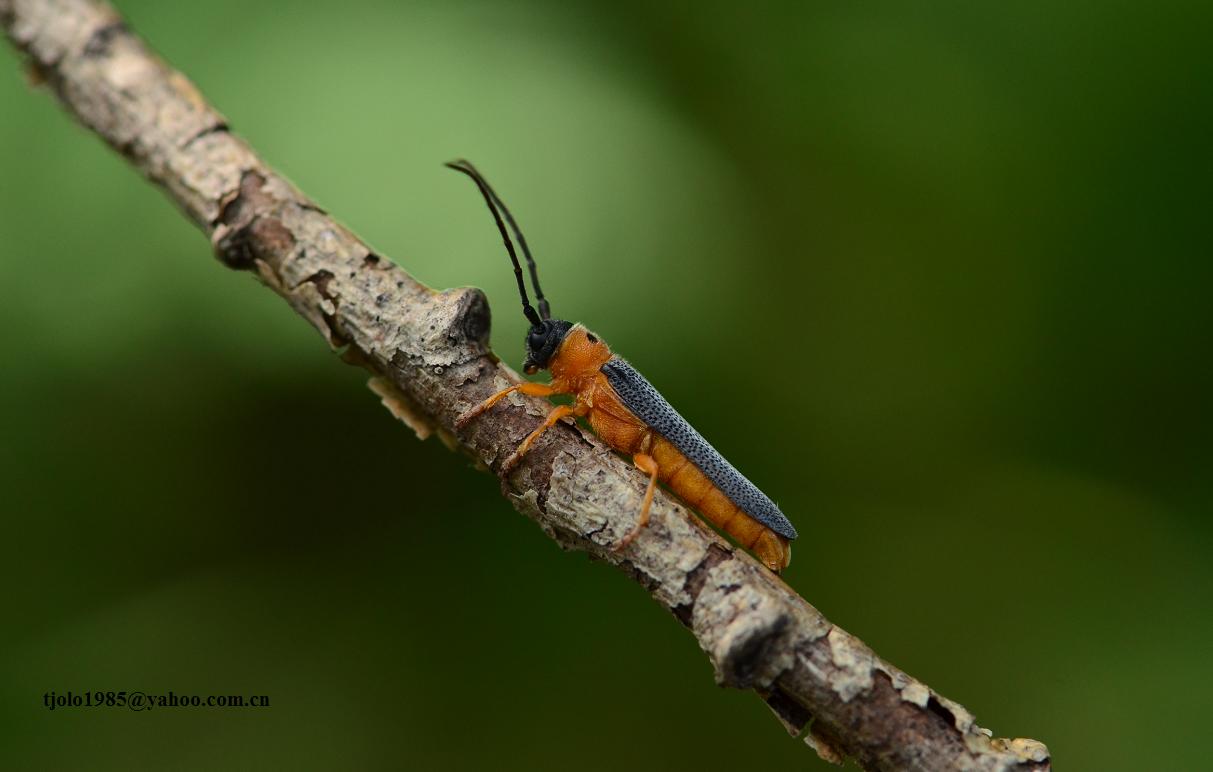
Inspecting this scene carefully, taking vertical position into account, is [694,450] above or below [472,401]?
above

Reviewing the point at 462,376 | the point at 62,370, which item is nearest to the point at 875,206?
the point at 462,376

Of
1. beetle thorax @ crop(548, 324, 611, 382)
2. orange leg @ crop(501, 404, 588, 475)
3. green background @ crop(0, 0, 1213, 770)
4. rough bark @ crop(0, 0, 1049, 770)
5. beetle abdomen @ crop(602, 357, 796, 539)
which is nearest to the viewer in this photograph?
rough bark @ crop(0, 0, 1049, 770)

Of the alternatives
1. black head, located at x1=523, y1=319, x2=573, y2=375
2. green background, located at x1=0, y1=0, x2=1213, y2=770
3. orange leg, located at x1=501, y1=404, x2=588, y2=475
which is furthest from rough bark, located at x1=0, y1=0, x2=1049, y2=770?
green background, located at x1=0, y1=0, x2=1213, y2=770

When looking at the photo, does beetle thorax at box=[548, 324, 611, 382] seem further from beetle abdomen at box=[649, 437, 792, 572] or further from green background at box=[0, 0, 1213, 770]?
green background at box=[0, 0, 1213, 770]

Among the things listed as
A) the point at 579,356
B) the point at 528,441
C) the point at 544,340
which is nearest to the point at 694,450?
the point at 579,356

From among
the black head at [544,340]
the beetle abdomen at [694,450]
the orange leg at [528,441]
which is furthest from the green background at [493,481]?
the orange leg at [528,441]

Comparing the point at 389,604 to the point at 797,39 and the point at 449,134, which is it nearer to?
the point at 449,134

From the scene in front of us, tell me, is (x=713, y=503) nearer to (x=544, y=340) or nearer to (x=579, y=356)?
(x=579, y=356)
